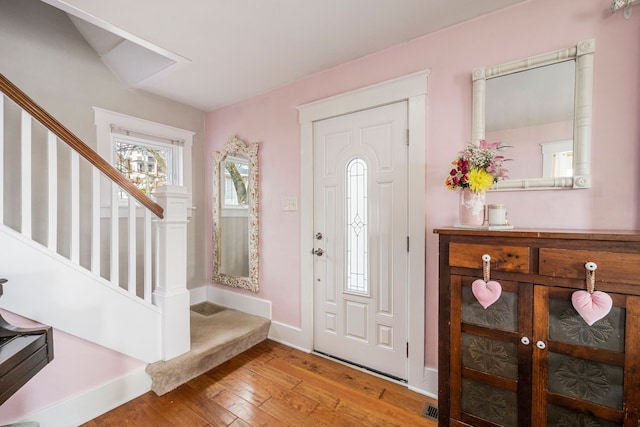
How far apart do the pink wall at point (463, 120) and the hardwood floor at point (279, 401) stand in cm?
44

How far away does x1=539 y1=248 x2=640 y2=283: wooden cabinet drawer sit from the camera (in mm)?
1037

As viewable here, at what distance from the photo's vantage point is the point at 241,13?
1.73m

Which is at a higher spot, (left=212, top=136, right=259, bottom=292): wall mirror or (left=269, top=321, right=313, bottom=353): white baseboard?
Answer: (left=212, top=136, right=259, bottom=292): wall mirror

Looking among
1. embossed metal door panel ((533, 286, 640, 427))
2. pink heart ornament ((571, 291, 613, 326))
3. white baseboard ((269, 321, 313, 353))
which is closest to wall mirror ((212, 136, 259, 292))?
white baseboard ((269, 321, 313, 353))

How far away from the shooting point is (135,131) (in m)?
2.81

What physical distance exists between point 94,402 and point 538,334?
2531 mm

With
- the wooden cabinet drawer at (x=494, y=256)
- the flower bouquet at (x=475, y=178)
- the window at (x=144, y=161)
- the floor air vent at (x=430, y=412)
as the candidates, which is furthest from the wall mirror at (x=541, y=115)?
the window at (x=144, y=161)

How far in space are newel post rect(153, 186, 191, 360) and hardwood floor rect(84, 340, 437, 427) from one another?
1.08 ft

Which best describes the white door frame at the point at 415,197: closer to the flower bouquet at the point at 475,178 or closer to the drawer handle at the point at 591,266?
the flower bouquet at the point at 475,178

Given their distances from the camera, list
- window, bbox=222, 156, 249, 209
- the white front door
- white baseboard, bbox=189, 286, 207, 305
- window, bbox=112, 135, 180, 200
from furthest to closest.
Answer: white baseboard, bbox=189, 286, 207, 305 → window, bbox=222, 156, 249, 209 → window, bbox=112, 135, 180, 200 → the white front door

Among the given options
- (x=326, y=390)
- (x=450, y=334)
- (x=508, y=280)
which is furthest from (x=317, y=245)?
(x=508, y=280)

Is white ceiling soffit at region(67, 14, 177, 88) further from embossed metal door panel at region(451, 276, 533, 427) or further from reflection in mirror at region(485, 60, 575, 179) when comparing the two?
embossed metal door panel at region(451, 276, 533, 427)

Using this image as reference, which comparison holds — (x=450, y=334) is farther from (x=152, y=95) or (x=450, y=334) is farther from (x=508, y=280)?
(x=152, y=95)

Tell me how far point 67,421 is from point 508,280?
101 inches
